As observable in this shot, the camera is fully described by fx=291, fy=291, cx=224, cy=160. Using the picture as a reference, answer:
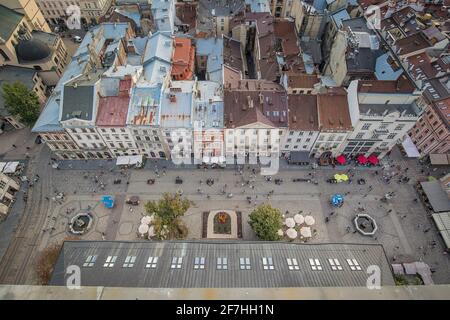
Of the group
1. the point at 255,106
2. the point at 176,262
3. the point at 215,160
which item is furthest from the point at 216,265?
the point at 255,106

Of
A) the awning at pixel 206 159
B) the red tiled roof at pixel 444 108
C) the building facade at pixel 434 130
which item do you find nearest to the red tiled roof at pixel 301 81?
the awning at pixel 206 159

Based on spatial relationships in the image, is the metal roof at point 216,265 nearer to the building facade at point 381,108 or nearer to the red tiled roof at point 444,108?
the building facade at point 381,108

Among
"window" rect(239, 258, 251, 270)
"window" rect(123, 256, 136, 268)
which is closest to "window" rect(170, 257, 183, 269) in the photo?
"window" rect(123, 256, 136, 268)

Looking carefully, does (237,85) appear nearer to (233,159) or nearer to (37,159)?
(233,159)

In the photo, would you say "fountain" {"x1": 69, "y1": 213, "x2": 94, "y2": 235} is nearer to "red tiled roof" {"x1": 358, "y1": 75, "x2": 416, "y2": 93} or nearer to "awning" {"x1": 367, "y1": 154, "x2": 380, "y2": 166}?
"red tiled roof" {"x1": 358, "y1": 75, "x2": 416, "y2": 93}

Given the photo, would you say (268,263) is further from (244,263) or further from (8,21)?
(8,21)

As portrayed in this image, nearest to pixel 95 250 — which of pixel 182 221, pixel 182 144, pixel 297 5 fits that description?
pixel 182 221
